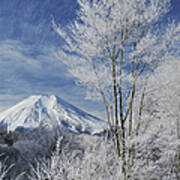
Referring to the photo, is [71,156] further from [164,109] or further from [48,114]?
[48,114]

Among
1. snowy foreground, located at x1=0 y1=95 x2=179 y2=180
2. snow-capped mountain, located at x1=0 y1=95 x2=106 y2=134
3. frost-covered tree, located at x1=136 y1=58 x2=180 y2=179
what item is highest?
snow-capped mountain, located at x1=0 y1=95 x2=106 y2=134

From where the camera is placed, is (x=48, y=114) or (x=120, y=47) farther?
(x=48, y=114)

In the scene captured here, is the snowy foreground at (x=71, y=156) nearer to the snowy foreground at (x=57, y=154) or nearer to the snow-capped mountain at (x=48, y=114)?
the snowy foreground at (x=57, y=154)

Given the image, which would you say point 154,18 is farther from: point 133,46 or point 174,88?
point 174,88

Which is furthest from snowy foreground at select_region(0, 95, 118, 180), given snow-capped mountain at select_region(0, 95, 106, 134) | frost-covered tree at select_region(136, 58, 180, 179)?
snow-capped mountain at select_region(0, 95, 106, 134)

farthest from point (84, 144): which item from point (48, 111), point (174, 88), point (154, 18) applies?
point (48, 111)

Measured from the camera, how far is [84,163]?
3.26 m

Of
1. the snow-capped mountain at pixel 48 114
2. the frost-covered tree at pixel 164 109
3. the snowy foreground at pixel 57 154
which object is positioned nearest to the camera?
the snowy foreground at pixel 57 154

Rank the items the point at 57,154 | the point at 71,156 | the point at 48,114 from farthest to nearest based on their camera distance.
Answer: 1. the point at 48,114
2. the point at 71,156
3. the point at 57,154

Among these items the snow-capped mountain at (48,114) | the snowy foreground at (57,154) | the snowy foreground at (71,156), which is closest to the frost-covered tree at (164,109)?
the snowy foreground at (71,156)

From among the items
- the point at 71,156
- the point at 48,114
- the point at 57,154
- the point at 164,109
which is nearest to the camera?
the point at 57,154

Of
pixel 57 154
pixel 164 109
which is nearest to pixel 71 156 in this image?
pixel 57 154

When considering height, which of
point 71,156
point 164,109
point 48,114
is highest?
point 48,114

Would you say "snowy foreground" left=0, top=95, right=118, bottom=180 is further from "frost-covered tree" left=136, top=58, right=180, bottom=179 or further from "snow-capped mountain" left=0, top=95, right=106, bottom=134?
"snow-capped mountain" left=0, top=95, right=106, bottom=134
